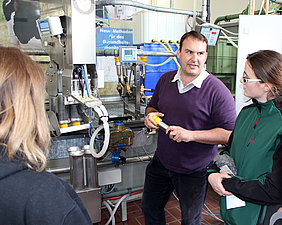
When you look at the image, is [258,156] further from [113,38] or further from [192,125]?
[113,38]

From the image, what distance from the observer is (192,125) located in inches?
63.7

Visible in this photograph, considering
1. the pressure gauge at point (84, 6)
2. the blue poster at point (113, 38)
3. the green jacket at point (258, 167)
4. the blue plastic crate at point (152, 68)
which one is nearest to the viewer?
the green jacket at point (258, 167)

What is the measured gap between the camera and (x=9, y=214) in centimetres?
62

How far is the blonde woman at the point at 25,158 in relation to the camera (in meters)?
0.63

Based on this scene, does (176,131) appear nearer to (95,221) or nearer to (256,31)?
(95,221)

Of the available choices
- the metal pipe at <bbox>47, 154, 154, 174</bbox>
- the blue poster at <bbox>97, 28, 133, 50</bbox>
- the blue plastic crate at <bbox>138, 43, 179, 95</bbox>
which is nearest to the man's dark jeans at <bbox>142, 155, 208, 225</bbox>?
the metal pipe at <bbox>47, 154, 154, 174</bbox>

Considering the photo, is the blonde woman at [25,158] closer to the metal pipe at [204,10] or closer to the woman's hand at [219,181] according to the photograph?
the woman's hand at [219,181]

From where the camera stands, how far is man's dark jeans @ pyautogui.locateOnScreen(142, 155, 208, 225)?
1.62m

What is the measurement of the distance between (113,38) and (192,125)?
7.32 feet

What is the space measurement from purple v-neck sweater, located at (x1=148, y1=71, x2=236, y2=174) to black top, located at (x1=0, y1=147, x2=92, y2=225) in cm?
105

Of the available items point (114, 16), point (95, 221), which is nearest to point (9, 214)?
point (95, 221)

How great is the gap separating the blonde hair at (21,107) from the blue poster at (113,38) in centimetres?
265

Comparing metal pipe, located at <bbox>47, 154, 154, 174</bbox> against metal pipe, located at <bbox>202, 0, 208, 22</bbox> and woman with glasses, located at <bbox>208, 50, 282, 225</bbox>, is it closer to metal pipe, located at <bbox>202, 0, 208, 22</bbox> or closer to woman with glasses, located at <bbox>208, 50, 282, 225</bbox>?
woman with glasses, located at <bbox>208, 50, 282, 225</bbox>

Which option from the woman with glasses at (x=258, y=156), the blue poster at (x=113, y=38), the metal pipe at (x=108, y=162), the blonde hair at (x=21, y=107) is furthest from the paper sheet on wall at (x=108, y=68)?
the blonde hair at (x=21, y=107)
